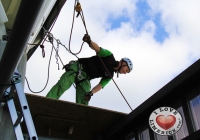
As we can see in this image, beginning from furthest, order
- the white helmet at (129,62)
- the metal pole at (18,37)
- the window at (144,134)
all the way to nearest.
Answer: the white helmet at (129,62), the window at (144,134), the metal pole at (18,37)

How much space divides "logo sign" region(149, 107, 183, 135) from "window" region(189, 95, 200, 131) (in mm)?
244

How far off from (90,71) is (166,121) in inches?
98.7

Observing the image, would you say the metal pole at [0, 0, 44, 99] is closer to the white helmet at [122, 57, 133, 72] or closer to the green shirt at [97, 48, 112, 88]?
the green shirt at [97, 48, 112, 88]

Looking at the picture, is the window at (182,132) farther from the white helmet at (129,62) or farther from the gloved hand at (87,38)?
the white helmet at (129,62)

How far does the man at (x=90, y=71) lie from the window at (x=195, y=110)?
2.27 m

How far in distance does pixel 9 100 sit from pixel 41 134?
1757 mm

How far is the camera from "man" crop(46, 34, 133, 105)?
5.73 meters

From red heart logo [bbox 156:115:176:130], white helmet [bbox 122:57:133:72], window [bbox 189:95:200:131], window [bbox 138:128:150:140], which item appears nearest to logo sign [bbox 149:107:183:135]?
red heart logo [bbox 156:115:176:130]

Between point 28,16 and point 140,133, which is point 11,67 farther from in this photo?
point 140,133

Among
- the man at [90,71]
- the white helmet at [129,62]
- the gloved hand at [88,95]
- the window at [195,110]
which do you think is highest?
the white helmet at [129,62]

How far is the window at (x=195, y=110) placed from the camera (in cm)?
371

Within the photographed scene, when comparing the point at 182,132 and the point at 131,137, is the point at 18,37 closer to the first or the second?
the point at 182,132

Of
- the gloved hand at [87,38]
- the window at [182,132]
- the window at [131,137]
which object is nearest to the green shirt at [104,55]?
the gloved hand at [87,38]

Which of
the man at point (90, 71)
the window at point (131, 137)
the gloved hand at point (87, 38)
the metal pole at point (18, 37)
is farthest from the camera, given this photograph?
the man at point (90, 71)
